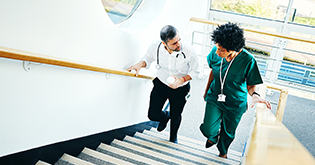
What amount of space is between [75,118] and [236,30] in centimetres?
147

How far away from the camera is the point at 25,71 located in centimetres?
145

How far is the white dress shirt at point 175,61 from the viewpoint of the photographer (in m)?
2.51

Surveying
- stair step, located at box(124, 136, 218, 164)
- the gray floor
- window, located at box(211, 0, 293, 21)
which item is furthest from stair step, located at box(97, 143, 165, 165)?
window, located at box(211, 0, 293, 21)

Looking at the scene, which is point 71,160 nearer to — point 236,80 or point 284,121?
point 236,80

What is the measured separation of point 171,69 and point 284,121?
248 cm

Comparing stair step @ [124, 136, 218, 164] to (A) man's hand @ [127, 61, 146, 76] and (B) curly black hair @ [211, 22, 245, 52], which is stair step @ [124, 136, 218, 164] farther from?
(B) curly black hair @ [211, 22, 245, 52]

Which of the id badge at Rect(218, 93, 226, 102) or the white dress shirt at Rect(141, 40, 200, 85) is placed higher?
the white dress shirt at Rect(141, 40, 200, 85)

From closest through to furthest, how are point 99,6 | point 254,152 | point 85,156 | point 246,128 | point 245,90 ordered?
point 254,152 → point 99,6 → point 85,156 → point 245,90 → point 246,128

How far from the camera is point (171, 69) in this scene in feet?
8.58

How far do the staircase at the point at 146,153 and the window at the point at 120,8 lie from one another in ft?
4.48

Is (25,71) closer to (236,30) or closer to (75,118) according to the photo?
(75,118)

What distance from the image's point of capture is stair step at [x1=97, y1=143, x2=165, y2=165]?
2.20 metres

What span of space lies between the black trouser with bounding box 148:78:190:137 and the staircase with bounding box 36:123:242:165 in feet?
0.84

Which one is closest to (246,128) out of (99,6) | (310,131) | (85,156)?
(310,131)
